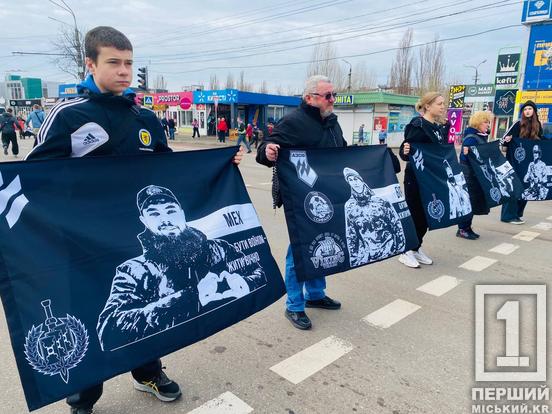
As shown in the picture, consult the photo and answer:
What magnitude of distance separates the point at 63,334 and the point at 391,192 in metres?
2.93

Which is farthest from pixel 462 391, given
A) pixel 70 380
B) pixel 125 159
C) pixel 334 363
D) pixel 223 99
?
pixel 223 99

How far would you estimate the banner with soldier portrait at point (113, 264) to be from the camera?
180cm

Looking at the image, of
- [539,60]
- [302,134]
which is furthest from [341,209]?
[539,60]

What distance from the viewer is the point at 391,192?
12.4 feet

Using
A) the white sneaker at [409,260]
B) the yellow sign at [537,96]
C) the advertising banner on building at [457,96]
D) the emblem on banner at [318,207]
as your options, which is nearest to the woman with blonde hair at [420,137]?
the white sneaker at [409,260]

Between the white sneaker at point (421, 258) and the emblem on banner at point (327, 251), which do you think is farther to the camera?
the white sneaker at point (421, 258)

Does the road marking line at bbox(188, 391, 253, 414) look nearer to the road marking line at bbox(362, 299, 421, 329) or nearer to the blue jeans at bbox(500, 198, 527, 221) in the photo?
the road marking line at bbox(362, 299, 421, 329)

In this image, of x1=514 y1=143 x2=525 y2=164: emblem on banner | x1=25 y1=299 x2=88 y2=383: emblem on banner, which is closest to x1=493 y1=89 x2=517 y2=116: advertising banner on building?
x1=514 y1=143 x2=525 y2=164: emblem on banner

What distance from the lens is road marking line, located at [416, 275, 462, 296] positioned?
4121 millimetres

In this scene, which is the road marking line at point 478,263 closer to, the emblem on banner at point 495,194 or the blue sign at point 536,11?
the emblem on banner at point 495,194

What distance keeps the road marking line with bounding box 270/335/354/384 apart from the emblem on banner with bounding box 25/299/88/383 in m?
1.36

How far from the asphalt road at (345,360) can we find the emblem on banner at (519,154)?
272 centimetres

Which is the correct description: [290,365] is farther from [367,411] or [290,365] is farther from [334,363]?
[367,411]

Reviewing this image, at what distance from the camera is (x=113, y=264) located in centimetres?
208
